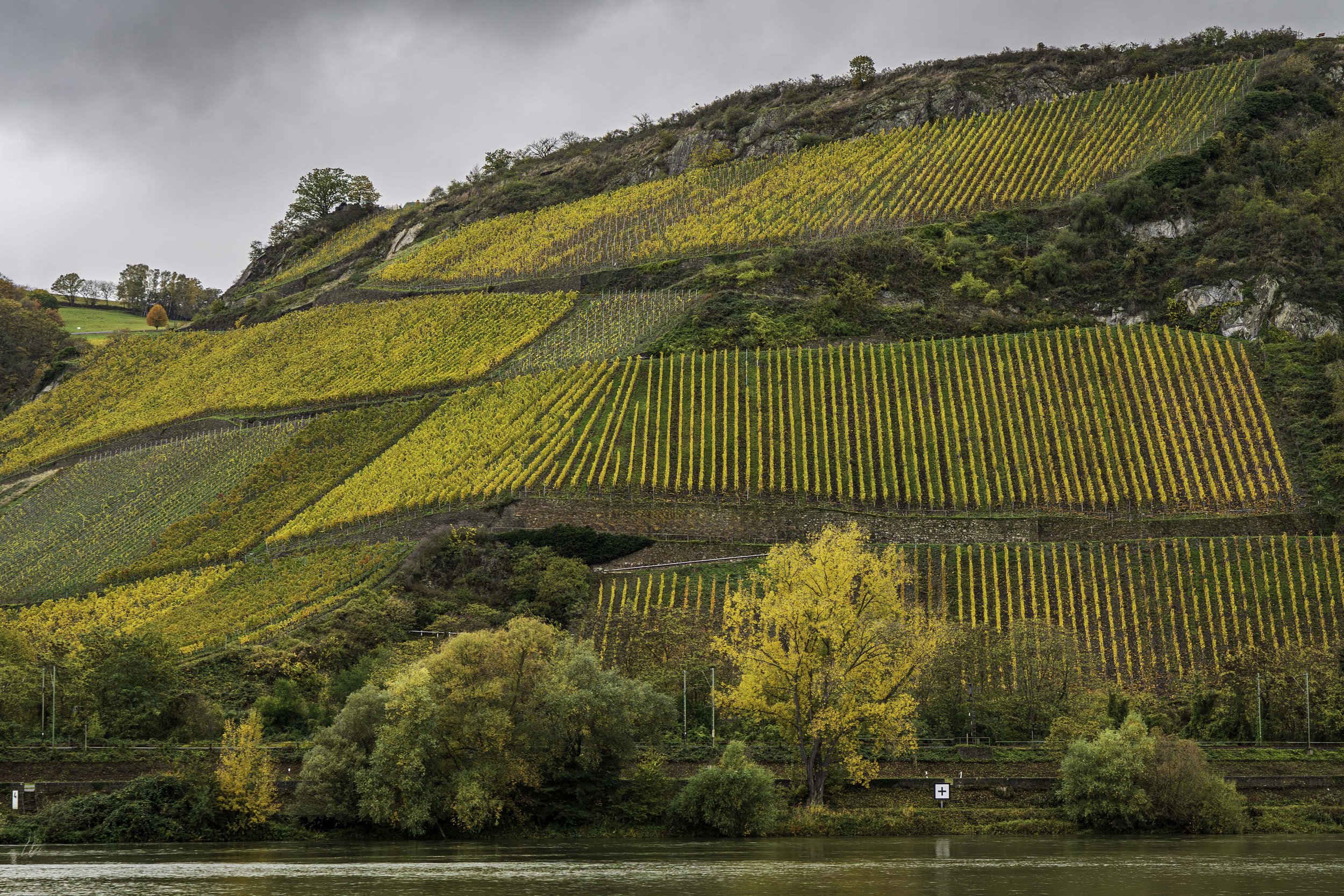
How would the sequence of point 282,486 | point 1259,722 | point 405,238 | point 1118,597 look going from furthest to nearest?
point 405,238 < point 282,486 < point 1118,597 < point 1259,722

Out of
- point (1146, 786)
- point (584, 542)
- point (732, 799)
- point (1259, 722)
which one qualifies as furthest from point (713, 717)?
point (1259, 722)

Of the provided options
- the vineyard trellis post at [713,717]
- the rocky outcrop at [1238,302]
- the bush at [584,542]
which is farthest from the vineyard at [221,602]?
the rocky outcrop at [1238,302]

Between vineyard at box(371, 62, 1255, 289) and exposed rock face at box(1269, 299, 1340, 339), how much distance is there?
2181 centimetres

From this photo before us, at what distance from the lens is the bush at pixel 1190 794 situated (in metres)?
37.8

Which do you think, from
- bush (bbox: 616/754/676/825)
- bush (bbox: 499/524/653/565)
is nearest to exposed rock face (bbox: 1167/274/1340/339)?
bush (bbox: 499/524/653/565)

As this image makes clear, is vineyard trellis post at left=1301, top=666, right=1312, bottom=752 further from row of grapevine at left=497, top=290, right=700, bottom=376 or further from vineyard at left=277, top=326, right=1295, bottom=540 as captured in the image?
row of grapevine at left=497, top=290, right=700, bottom=376

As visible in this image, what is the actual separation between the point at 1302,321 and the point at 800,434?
29.8m

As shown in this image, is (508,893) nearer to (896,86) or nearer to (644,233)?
(644,233)

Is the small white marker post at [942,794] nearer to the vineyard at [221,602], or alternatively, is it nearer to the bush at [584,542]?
the bush at [584,542]

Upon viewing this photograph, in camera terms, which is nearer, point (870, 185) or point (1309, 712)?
point (1309, 712)

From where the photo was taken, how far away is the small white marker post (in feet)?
132

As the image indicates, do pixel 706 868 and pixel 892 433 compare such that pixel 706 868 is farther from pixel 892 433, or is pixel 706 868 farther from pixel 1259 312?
pixel 1259 312

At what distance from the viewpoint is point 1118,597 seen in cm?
5216

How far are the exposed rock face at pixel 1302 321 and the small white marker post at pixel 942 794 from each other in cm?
4302
